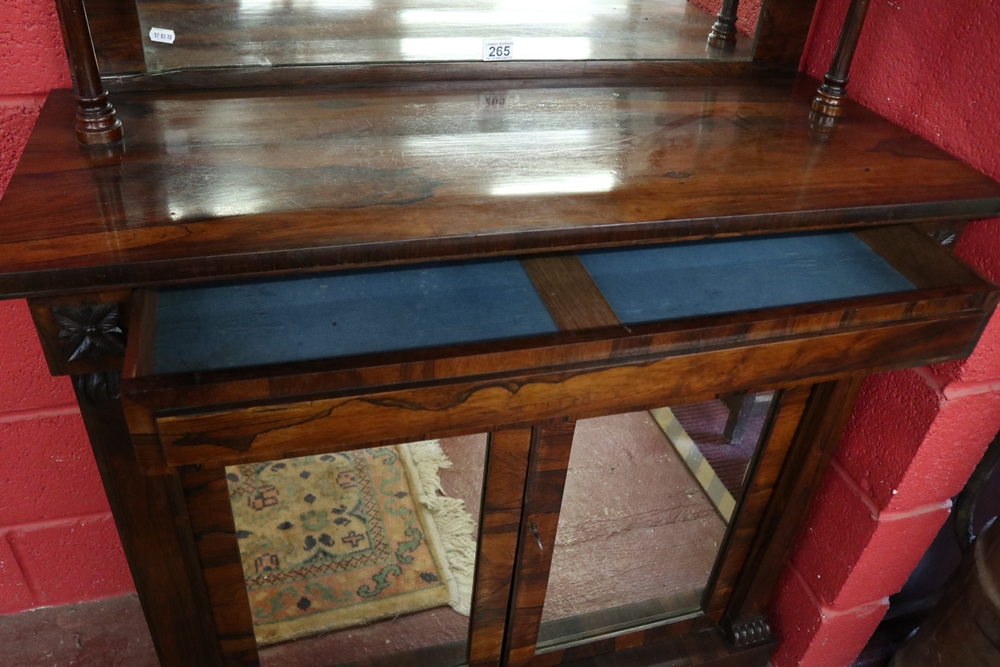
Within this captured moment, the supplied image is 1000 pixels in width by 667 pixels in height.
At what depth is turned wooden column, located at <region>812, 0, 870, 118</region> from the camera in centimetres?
110

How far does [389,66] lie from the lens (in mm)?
1147

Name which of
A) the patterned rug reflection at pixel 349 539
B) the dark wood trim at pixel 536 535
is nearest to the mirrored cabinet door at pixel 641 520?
the dark wood trim at pixel 536 535

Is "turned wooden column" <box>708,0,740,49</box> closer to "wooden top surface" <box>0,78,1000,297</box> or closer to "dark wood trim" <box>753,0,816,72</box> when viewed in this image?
"dark wood trim" <box>753,0,816,72</box>

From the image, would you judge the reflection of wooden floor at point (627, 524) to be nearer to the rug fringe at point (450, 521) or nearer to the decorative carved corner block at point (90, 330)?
the rug fringe at point (450, 521)

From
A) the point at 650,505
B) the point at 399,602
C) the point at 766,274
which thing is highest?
the point at 766,274

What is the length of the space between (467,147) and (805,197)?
40 cm

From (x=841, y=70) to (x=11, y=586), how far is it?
Answer: 64.6 inches

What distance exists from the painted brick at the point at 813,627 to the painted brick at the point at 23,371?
128 centimetres

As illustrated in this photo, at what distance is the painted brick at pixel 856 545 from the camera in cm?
129

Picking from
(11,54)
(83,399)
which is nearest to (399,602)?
(83,399)

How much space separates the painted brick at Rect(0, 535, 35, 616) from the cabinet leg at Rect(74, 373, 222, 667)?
20.5 inches

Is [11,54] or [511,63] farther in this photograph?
[511,63]

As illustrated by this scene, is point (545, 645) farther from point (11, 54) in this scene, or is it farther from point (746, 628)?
point (11, 54)

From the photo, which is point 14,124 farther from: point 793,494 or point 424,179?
point 793,494
